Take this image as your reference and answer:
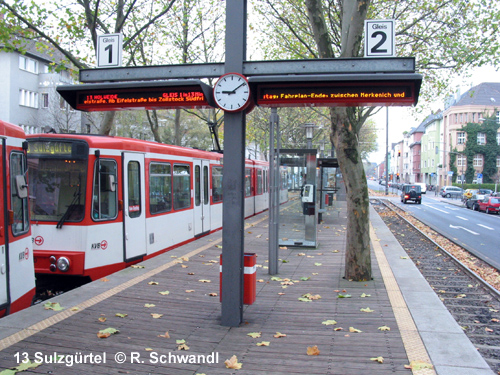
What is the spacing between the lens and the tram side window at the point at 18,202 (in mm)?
5961

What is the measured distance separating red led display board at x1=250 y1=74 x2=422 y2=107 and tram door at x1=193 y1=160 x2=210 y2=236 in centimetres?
834

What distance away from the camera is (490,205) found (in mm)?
34719

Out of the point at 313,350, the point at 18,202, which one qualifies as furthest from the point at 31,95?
the point at 313,350

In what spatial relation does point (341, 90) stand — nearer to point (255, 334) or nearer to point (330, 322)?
point (330, 322)

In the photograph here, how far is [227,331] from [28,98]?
37038 millimetres

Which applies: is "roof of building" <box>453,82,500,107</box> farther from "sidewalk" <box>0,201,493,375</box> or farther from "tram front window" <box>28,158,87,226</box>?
"tram front window" <box>28,158,87,226</box>

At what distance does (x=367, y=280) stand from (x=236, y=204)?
394 cm

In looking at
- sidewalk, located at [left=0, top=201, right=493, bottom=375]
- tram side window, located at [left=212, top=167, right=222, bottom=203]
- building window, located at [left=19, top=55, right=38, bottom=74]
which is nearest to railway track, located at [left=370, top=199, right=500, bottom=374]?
sidewalk, located at [left=0, top=201, right=493, bottom=375]

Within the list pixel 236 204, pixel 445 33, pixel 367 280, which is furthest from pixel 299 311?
pixel 445 33

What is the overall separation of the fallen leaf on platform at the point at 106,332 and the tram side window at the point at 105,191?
10.7 ft

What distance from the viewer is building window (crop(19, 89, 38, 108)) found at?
36.3 meters

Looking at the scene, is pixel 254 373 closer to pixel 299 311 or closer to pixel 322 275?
pixel 299 311

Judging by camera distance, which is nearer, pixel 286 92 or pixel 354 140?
pixel 286 92

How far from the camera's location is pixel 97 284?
25.6ft
